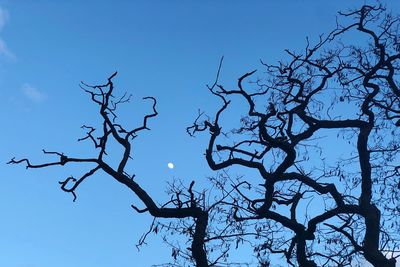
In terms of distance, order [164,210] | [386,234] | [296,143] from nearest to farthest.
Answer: [164,210]
[386,234]
[296,143]

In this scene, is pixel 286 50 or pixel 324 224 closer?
pixel 324 224

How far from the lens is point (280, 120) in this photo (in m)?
13.5

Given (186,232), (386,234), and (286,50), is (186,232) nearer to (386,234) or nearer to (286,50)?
(386,234)

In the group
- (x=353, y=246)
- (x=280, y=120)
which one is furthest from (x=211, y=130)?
(x=353, y=246)

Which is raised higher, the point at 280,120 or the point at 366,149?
the point at 280,120

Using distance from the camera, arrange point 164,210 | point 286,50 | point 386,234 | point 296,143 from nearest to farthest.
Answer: point 164,210, point 386,234, point 296,143, point 286,50

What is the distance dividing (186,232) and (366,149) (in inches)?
165

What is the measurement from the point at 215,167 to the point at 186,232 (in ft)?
4.76

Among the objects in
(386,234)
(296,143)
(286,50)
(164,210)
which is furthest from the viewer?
(286,50)

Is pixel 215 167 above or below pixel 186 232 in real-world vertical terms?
above

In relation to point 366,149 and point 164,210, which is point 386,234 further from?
point 164,210

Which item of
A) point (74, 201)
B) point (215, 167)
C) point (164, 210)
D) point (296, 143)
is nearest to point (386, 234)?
point (296, 143)

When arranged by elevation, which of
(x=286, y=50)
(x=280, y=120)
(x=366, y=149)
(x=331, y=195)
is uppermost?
(x=286, y=50)

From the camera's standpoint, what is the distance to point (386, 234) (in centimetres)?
1206
